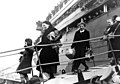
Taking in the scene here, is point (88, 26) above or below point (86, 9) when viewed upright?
below

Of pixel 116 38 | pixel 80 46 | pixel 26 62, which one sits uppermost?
pixel 116 38

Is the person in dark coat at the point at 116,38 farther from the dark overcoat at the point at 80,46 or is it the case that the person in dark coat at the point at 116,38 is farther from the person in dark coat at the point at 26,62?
the person in dark coat at the point at 26,62

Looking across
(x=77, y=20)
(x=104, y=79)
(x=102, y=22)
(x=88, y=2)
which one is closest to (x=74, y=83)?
(x=104, y=79)

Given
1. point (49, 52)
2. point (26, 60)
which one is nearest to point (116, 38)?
point (49, 52)

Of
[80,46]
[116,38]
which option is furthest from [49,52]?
[116,38]

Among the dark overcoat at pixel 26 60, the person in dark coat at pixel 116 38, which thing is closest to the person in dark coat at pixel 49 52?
the dark overcoat at pixel 26 60

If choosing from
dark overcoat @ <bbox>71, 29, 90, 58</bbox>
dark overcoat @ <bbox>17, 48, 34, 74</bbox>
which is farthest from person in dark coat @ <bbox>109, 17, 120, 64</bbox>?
dark overcoat @ <bbox>17, 48, 34, 74</bbox>

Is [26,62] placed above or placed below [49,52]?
below

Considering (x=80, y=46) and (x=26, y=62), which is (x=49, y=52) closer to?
(x=26, y=62)

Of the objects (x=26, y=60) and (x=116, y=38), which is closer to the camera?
(x=26, y=60)

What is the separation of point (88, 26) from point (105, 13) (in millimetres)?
1478

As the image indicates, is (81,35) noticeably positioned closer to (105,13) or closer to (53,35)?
(53,35)

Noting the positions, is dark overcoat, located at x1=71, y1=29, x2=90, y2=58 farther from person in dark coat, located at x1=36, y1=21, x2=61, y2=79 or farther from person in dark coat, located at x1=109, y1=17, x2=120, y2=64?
person in dark coat, located at x1=36, y1=21, x2=61, y2=79

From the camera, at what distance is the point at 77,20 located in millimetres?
10211
